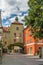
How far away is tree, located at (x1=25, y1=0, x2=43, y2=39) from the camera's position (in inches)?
1146

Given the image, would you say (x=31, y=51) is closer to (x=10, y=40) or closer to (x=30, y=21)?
(x=10, y=40)

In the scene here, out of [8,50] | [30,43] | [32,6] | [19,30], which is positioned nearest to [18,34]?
[19,30]

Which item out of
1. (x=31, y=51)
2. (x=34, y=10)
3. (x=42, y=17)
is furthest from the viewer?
(x=31, y=51)

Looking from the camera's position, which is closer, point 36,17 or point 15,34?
point 36,17

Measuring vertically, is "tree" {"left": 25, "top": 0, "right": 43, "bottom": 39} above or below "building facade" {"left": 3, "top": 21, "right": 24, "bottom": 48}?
below

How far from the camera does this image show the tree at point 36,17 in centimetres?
2911

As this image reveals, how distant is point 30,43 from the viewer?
8912 centimetres

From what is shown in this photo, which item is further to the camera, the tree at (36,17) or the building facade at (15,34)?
the building facade at (15,34)

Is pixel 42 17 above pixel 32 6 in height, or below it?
below

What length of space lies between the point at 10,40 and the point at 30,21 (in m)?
82.5

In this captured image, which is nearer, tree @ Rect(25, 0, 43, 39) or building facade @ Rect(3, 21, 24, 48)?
tree @ Rect(25, 0, 43, 39)

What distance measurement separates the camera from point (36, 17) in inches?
1171

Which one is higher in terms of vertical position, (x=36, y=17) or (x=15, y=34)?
(x=15, y=34)

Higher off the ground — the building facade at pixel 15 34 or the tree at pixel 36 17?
the building facade at pixel 15 34
